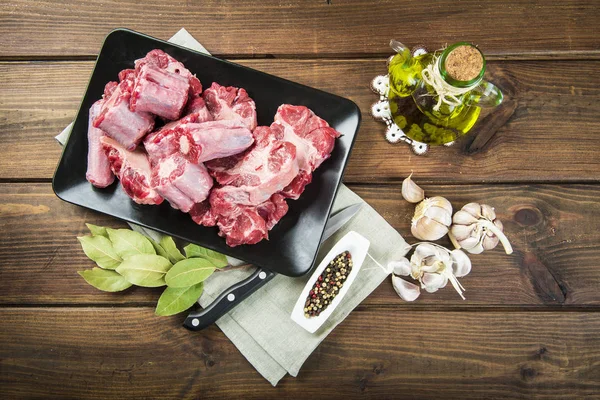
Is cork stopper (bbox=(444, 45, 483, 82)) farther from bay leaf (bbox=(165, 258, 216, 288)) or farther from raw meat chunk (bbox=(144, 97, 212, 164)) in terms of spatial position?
bay leaf (bbox=(165, 258, 216, 288))

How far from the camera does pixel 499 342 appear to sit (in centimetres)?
195

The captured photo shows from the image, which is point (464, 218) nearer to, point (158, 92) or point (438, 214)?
point (438, 214)

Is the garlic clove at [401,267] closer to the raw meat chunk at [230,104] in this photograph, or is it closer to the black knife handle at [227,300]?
the black knife handle at [227,300]

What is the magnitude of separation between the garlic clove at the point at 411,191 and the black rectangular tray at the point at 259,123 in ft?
0.94

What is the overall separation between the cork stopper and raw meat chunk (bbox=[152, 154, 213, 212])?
34.7 inches

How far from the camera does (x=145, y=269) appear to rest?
1.79 meters

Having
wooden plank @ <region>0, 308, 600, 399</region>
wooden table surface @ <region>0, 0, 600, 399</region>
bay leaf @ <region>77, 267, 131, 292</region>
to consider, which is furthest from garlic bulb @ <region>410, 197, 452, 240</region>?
bay leaf @ <region>77, 267, 131, 292</region>

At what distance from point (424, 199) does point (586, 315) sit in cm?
83

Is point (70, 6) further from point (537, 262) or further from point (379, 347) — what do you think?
point (537, 262)

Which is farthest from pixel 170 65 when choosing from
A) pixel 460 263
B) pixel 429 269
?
pixel 460 263

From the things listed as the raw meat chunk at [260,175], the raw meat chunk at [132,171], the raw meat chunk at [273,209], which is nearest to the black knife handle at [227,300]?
the raw meat chunk at [273,209]

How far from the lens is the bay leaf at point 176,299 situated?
1794 millimetres

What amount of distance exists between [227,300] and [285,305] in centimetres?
24

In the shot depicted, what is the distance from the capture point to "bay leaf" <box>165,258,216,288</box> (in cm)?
177
